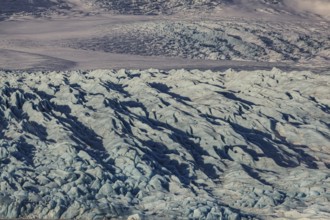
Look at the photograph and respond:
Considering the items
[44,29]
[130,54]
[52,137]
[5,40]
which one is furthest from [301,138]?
[44,29]

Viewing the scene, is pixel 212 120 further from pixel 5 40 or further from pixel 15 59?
pixel 5 40

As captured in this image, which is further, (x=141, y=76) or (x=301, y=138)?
(x=141, y=76)

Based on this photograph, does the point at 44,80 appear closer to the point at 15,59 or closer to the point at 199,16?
the point at 15,59

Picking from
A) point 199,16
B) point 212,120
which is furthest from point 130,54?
point 212,120

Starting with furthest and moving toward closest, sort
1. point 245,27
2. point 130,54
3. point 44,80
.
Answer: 1. point 245,27
2. point 130,54
3. point 44,80

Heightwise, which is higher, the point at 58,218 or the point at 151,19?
the point at 58,218

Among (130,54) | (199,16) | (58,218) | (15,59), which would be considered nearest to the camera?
(58,218)

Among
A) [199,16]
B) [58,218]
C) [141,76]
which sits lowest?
[199,16]
